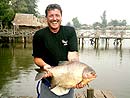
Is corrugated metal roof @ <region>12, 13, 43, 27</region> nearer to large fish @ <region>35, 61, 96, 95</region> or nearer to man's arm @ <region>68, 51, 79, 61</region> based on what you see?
man's arm @ <region>68, 51, 79, 61</region>

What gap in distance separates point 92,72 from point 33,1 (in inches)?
3254

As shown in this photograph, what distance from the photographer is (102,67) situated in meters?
27.7

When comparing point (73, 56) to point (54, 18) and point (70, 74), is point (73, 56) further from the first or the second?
point (54, 18)

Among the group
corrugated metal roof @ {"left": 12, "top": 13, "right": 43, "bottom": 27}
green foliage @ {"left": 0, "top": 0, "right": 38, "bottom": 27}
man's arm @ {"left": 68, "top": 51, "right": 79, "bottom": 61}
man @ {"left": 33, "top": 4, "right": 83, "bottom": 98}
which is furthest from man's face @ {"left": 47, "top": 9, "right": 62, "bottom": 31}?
corrugated metal roof @ {"left": 12, "top": 13, "right": 43, "bottom": 27}

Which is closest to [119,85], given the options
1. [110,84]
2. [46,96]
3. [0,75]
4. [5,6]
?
[110,84]

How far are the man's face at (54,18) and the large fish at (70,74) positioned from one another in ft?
1.94

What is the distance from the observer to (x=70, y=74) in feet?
13.9

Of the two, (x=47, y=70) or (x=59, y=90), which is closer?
(x=47, y=70)

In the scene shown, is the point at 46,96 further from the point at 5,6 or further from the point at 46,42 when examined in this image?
the point at 5,6

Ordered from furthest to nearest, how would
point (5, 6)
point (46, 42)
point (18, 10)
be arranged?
point (18, 10) → point (5, 6) → point (46, 42)

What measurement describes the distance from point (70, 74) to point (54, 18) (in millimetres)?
831

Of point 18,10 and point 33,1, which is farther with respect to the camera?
point 33,1

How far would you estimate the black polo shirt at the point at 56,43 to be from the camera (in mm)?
4703

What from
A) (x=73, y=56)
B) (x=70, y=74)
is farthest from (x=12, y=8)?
(x=70, y=74)
